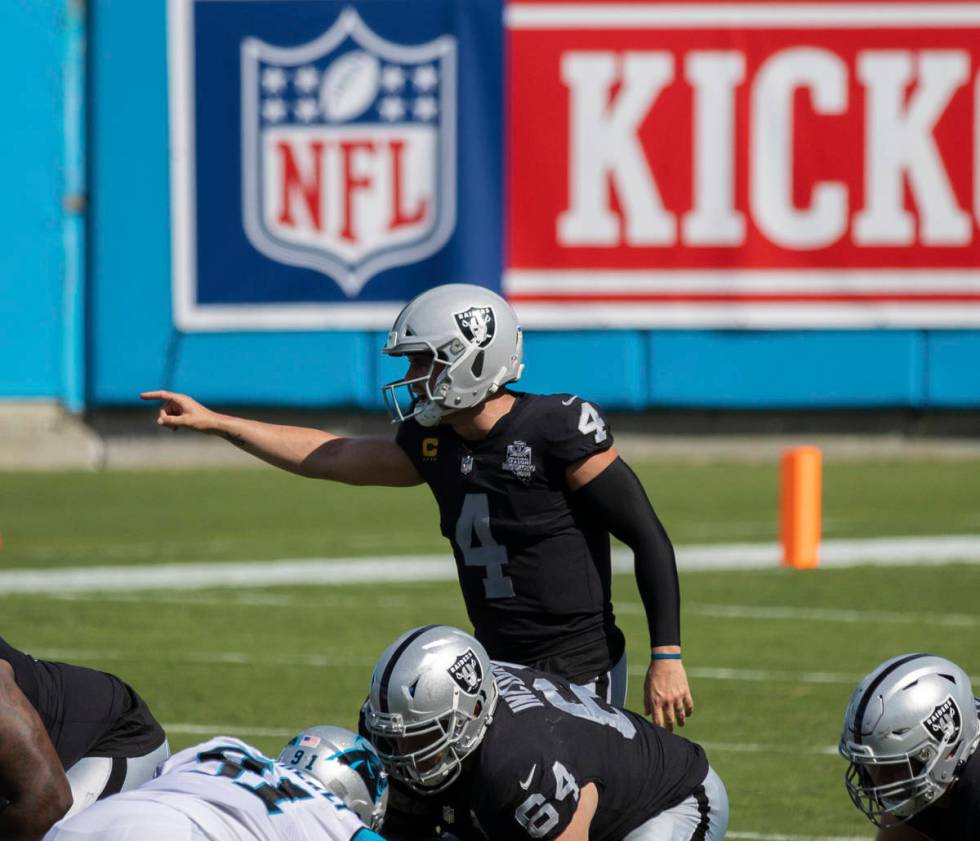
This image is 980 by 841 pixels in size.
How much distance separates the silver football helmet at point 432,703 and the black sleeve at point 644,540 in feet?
2.87

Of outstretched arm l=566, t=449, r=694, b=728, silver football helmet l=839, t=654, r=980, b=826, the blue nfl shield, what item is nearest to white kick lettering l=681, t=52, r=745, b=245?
the blue nfl shield

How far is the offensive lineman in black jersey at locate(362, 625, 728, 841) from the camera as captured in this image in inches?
207

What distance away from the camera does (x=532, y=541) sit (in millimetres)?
6324

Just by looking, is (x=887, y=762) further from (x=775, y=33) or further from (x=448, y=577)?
(x=775, y=33)

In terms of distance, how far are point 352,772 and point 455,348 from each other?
1.38 meters

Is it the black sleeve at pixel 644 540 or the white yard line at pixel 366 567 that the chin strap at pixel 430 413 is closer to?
the black sleeve at pixel 644 540

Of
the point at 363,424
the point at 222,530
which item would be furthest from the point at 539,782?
the point at 363,424

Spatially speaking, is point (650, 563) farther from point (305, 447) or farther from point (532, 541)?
point (305, 447)

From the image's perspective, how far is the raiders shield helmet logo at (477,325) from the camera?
6.30 meters

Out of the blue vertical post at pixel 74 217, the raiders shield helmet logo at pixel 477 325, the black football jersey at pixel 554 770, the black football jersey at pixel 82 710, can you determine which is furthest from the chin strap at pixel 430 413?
the blue vertical post at pixel 74 217

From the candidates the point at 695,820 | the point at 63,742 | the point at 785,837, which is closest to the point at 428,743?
the point at 695,820

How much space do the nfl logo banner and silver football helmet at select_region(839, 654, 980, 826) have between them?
49.3 ft

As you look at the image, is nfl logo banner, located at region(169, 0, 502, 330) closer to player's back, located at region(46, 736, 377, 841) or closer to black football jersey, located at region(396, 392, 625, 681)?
black football jersey, located at region(396, 392, 625, 681)

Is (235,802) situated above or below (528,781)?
above
